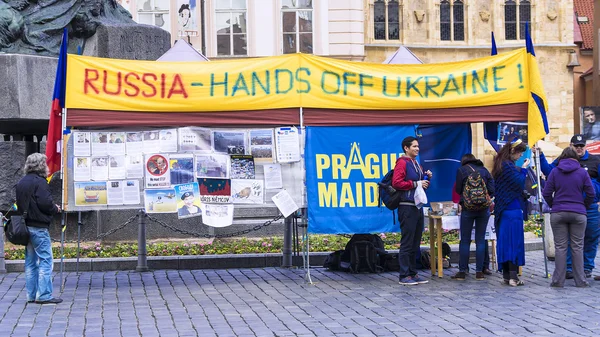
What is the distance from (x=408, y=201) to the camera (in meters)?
13.7

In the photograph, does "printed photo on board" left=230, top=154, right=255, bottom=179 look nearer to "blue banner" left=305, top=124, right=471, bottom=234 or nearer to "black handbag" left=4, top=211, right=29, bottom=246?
"blue banner" left=305, top=124, right=471, bottom=234

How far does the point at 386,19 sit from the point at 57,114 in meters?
38.4

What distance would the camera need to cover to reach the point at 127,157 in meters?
13.4

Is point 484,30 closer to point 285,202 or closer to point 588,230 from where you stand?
point 588,230

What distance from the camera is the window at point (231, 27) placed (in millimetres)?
44656

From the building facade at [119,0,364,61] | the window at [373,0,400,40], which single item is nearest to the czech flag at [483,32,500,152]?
the building facade at [119,0,364,61]

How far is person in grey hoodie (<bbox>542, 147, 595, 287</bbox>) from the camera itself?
1345cm

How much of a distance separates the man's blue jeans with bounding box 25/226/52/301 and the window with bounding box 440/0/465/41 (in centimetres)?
3980

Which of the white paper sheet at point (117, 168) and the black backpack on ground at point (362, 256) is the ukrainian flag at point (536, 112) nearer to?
the black backpack on ground at point (362, 256)

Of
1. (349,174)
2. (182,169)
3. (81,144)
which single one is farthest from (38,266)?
(349,174)

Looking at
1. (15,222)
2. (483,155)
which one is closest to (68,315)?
(15,222)

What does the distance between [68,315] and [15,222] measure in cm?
140

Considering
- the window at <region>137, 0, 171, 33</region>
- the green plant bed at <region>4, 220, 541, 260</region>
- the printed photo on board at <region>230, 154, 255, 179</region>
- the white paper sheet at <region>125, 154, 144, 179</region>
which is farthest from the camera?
the window at <region>137, 0, 171, 33</region>

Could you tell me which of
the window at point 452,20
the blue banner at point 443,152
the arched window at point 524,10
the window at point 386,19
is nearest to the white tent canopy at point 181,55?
the blue banner at point 443,152
